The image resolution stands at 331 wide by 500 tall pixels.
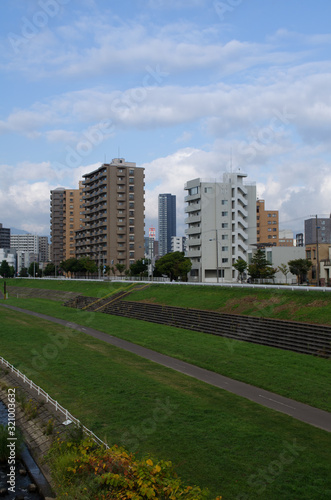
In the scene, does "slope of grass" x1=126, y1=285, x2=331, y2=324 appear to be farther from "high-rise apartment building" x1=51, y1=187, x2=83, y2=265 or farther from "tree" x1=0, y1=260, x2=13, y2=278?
"tree" x1=0, y1=260, x2=13, y2=278

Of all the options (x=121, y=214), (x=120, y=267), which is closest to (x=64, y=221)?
(x=121, y=214)

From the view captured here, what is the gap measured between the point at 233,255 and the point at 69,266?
51.6 metres

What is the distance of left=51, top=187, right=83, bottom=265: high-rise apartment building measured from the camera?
152250mm

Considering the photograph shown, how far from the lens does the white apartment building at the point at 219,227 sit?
290 ft

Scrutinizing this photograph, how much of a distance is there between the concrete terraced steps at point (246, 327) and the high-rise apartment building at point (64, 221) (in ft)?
344

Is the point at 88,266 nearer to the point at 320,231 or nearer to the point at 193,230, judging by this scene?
the point at 193,230

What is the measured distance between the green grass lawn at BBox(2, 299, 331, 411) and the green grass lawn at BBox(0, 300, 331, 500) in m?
2.60

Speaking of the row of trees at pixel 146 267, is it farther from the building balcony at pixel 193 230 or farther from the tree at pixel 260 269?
the tree at pixel 260 269

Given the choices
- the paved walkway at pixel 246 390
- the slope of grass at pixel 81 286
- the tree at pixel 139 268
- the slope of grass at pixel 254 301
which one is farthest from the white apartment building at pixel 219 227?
the paved walkway at pixel 246 390

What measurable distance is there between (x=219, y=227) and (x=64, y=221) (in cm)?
8275

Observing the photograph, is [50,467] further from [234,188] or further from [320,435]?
[234,188]

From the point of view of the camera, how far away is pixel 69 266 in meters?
119

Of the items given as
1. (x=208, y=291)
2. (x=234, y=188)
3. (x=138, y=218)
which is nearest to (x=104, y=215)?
(x=138, y=218)

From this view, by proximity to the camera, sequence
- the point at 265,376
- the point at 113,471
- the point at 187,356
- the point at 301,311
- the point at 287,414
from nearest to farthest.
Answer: the point at 113,471 → the point at 287,414 → the point at 265,376 → the point at 187,356 → the point at 301,311
